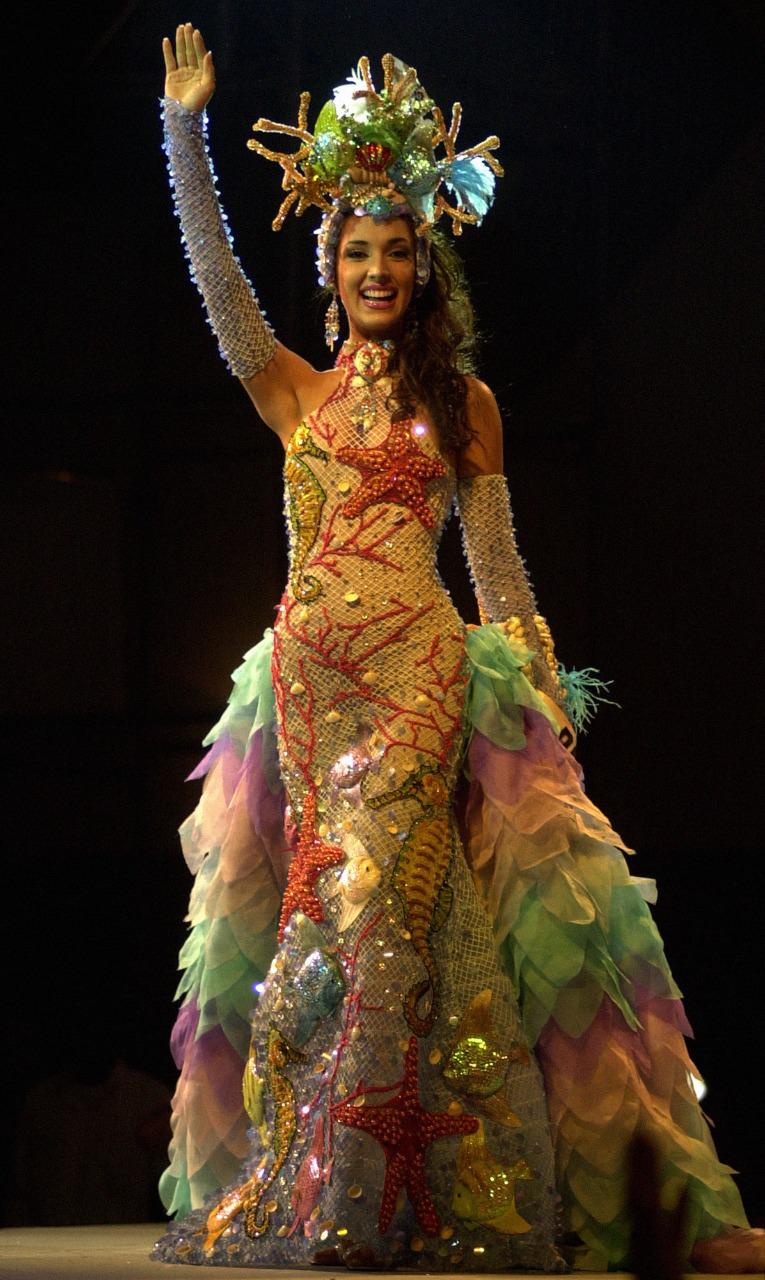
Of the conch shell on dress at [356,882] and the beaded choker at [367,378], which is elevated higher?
the beaded choker at [367,378]

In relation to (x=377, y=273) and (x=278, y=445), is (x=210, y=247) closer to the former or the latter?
(x=377, y=273)

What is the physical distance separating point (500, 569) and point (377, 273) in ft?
1.42

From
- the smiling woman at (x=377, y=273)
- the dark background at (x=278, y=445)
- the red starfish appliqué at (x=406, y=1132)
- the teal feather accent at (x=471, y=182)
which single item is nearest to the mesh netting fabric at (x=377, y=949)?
the red starfish appliqué at (x=406, y=1132)

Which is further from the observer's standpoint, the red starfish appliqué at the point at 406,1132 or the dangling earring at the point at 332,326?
the dangling earring at the point at 332,326

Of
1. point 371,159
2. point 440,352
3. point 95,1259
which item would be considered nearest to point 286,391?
point 440,352

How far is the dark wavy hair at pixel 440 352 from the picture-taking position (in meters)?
2.62

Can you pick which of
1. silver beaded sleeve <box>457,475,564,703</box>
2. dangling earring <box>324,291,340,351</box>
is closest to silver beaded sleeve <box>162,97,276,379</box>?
dangling earring <box>324,291,340,351</box>

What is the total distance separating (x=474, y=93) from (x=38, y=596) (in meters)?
1.27

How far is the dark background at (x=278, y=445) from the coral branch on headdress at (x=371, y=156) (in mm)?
951

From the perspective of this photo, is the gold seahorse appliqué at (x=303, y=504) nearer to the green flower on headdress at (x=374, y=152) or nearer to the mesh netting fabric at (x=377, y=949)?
the mesh netting fabric at (x=377, y=949)

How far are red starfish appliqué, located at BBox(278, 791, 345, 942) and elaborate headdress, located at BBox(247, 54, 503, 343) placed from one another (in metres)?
0.78

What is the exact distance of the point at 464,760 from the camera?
8.23 feet

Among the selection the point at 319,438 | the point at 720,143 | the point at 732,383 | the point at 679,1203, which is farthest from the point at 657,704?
the point at 679,1203

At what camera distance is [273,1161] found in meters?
2.37
